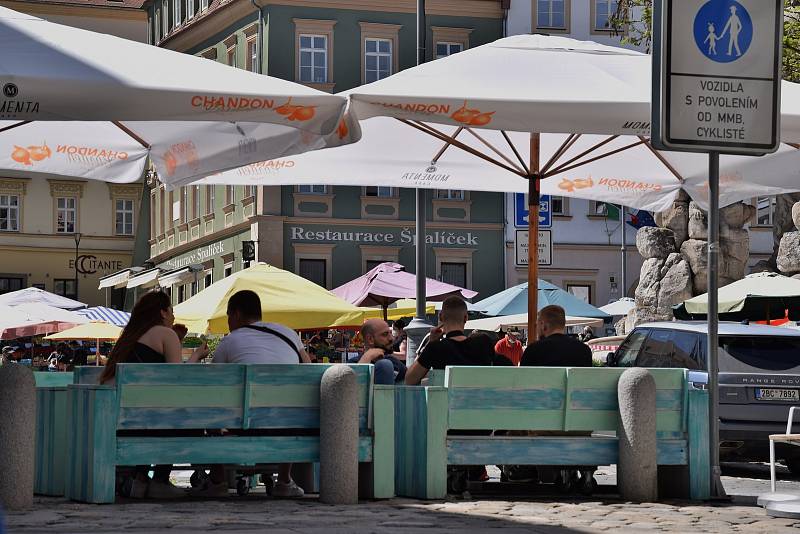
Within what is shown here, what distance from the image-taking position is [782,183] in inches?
547

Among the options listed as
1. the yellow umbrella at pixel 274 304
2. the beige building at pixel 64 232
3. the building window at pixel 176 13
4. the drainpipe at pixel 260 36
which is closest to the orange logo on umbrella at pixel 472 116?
the yellow umbrella at pixel 274 304

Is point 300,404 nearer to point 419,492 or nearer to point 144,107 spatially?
point 419,492

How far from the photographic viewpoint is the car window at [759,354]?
15633 mm

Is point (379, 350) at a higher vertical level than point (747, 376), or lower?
higher

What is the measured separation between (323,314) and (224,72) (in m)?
9.38

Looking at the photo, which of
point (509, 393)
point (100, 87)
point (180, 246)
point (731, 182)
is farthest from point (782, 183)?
point (180, 246)

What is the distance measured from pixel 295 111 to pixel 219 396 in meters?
1.87

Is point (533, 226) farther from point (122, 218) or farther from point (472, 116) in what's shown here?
point (122, 218)

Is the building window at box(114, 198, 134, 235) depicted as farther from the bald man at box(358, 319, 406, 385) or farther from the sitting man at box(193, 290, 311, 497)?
the sitting man at box(193, 290, 311, 497)

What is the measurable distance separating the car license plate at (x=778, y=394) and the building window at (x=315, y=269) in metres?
40.2

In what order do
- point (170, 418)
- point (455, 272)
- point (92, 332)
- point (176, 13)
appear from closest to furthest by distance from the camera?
point (170, 418) → point (92, 332) → point (455, 272) → point (176, 13)

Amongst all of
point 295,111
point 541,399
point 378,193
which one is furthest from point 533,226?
point 378,193

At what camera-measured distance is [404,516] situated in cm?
945

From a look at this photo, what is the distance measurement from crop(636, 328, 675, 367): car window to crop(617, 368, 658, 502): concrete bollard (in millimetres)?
5217
